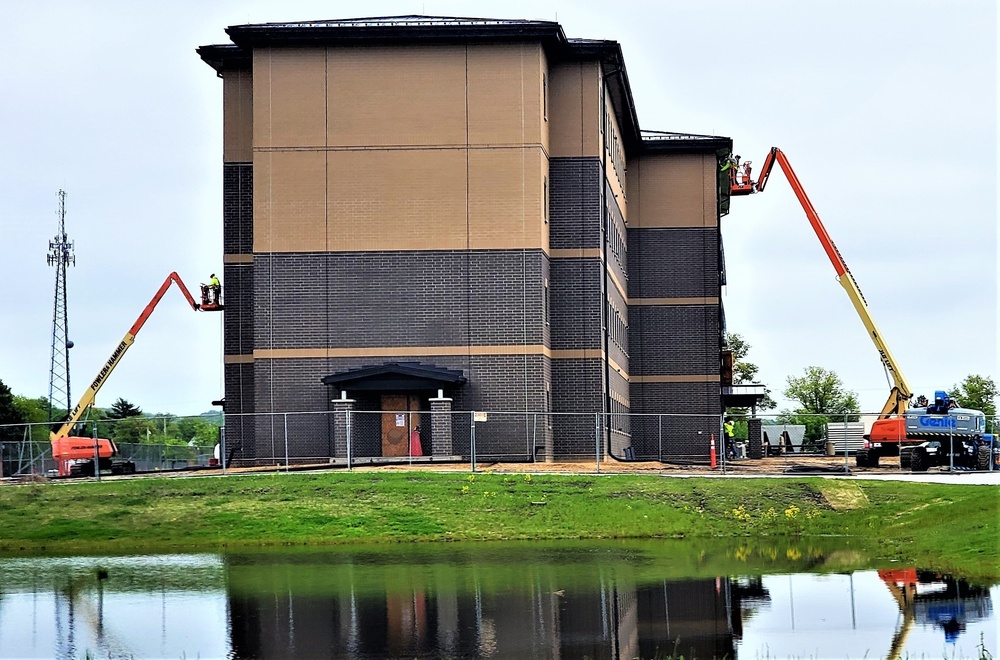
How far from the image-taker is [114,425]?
9762 centimetres

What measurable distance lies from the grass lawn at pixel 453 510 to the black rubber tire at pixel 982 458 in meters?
12.1

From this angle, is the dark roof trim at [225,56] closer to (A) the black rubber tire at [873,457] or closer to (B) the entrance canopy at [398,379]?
(B) the entrance canopy at [398,379]

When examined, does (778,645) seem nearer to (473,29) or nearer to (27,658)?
(27,658)

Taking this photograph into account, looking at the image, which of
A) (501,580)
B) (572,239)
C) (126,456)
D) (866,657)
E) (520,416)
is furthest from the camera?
(126,456)

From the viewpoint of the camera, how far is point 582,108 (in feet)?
180

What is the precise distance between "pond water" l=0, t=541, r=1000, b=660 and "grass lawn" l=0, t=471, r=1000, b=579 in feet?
11.0

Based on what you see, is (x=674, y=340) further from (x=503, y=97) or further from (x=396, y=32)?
(x=396, y=32)

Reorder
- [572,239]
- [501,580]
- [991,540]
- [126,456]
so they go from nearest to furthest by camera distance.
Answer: [501,580]
[991,540]
[572,239]
[126,456]

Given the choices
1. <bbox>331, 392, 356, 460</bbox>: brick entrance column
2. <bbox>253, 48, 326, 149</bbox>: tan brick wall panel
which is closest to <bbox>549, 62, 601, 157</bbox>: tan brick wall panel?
<bbox>253, 48, 326, 149</bbox>: tan brick wall panel

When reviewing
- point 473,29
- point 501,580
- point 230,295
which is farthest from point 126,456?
point 501,580

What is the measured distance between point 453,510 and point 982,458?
21.1 metres

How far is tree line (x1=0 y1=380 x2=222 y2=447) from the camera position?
284ft

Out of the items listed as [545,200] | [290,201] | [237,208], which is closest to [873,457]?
[545,200]

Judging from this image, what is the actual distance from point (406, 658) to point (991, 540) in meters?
13.0
